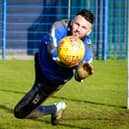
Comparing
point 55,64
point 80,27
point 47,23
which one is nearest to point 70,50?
point 80,27

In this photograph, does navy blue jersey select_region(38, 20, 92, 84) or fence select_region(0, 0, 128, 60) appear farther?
fence select_region(0, 0, 128, 60)

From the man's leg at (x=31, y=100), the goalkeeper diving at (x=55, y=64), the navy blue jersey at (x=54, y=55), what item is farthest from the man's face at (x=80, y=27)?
the man's leg at (x=31, y=100)

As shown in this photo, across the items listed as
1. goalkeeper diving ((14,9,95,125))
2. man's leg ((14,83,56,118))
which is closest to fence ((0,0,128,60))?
man's leg ((14,83,56,118))

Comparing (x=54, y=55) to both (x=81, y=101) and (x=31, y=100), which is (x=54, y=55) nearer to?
(x=31, y=100)

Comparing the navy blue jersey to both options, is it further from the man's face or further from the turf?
the turf

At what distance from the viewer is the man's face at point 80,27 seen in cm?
604

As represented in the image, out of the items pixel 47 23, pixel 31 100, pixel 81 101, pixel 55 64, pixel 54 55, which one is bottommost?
pixel 81 101

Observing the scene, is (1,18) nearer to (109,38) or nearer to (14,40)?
(14,40)

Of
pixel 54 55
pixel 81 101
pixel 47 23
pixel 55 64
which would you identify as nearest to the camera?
pixel 54 55

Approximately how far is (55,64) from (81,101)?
4327 millimetres

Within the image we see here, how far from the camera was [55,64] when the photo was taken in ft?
21.4

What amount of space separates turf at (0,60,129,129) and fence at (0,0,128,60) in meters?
6.32

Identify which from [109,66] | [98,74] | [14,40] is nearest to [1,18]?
[14,40]

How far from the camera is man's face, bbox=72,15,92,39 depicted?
604cm
